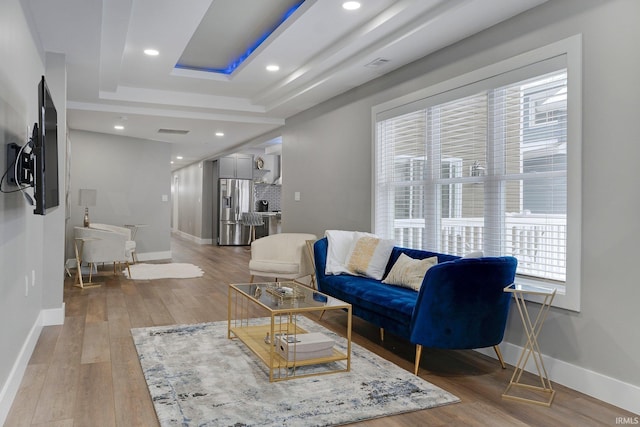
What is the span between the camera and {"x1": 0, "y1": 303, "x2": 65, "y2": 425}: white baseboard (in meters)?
2.39

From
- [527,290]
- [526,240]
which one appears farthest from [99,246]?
[527,290]

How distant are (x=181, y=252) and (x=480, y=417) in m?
8.71

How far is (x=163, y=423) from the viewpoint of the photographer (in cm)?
231

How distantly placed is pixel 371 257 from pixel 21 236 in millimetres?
2681

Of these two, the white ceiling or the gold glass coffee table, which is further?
the white ceiling

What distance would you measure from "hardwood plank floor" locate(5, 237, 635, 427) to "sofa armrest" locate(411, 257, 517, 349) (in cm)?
29

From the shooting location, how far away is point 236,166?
12.0m

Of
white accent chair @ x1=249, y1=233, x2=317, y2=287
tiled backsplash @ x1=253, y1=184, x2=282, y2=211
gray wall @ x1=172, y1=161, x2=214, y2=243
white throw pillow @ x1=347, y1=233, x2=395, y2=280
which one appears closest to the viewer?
white throw pillow @ x1=347, y1=233, x2=395, y2=280

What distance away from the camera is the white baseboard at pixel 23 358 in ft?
7.85

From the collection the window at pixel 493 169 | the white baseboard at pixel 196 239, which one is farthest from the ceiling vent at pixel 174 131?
the white baseboard at pixel 196 239

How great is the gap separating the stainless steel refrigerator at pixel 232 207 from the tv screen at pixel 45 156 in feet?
27.9

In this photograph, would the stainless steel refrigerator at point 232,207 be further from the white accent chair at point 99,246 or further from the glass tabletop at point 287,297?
the glass tabletop at point 287,297

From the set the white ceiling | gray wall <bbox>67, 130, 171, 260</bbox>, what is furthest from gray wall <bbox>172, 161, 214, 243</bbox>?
the white ceiling

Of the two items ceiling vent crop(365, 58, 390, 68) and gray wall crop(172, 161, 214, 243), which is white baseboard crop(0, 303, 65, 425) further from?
gray wall crop(172, 161, 214, 243)
